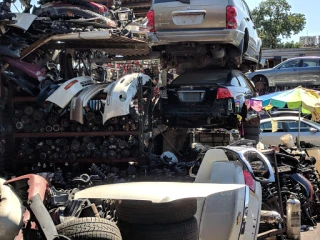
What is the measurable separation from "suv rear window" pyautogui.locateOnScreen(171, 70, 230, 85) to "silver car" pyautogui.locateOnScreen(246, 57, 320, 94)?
12555 millimetres

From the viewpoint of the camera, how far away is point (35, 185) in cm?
378

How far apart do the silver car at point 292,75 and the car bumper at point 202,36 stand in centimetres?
1242

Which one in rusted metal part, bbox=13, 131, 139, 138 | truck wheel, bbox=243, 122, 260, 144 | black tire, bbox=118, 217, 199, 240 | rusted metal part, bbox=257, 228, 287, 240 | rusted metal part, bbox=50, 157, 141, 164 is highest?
black tire, bbox=118, 217, 199, 240

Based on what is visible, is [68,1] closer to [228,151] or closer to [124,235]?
[228,151]

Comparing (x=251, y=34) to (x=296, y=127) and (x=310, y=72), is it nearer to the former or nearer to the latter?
(x=296, y=127)

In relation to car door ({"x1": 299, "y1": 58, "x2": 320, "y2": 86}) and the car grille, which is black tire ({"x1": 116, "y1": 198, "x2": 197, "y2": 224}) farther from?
car door ({"x1": 299, "y1": 58, "x2": 320, "y2": 86})

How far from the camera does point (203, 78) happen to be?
10047 mm

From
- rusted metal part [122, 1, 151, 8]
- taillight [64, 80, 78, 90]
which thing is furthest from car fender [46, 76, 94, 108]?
rusted metal part [122, 1, 151, 8]

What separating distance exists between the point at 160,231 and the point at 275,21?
42171 millimetres

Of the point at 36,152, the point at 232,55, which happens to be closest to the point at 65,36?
the point at 36,152

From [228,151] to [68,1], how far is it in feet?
25.1

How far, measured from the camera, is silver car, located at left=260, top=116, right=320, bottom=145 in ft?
47.2

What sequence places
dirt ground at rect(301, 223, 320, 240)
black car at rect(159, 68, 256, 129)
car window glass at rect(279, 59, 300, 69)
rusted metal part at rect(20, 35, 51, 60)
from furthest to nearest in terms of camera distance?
car window glass at rect(279, 59, 300, 69) → black car at rect(159, 68, 256, 129) → rusted metal part at rect(20, 35, 51, 60) → dirt ground at rect(301, 223, 320, 240)

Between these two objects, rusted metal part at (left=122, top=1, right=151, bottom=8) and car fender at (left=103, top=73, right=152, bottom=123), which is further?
rusted metal part at (left=122, top=1, right=151, bottom=8)
